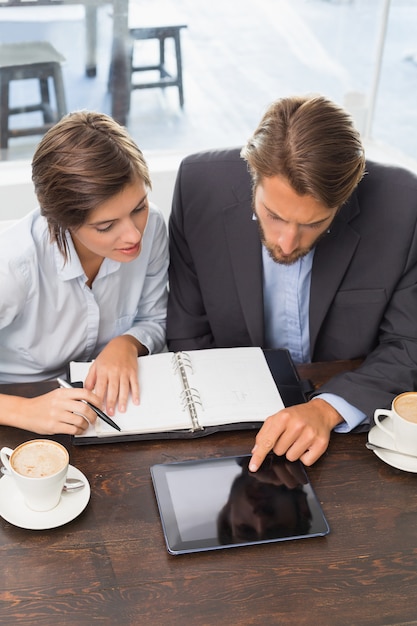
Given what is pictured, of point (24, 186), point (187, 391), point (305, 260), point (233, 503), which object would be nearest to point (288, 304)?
point (305, 260)

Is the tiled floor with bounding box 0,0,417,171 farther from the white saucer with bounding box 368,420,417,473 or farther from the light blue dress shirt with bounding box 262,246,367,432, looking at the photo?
the white saucer with bounding box 368,420,417,473

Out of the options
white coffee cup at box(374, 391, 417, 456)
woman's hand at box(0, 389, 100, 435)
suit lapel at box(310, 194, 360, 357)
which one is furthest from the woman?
white coffee cup at box(374, 391, 417, 456)

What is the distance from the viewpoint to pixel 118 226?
5.04ft

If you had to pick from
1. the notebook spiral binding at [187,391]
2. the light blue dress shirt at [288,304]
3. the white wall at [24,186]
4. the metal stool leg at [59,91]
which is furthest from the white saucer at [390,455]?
the metal stool leg at [59,91]

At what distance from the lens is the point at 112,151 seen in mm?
1474

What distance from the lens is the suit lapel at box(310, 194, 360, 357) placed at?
1736 mm

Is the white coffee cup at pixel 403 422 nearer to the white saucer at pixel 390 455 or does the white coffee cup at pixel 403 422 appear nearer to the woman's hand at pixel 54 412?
the white saucer at pixel 390 455

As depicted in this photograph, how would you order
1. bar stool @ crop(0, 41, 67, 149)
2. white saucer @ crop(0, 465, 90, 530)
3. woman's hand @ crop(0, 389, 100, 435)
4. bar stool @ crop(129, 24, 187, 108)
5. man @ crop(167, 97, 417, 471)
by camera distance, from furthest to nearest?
bar stool @ crop(129, 24, 187, 108) < bar stool @ crop(0, 41, 67, 149) < man @ crop(167, 97, 417, 471) < woman's hand @ crop(0, 389, 100, 435) < white saucer @ crop(0, 465, 90, 530)

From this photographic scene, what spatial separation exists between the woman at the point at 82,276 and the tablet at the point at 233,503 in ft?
0.66

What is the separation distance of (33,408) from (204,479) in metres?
0.34

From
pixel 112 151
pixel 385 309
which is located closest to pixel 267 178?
pixel 112 151

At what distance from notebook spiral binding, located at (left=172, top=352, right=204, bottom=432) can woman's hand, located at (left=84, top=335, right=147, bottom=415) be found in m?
0.09

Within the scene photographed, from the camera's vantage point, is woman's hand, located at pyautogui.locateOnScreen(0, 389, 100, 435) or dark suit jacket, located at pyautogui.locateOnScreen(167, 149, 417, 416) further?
dark suit jacket, located at pyautogui.locateOnScreen(167, 149, 417, 416)

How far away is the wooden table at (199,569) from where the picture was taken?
42.7 inches
